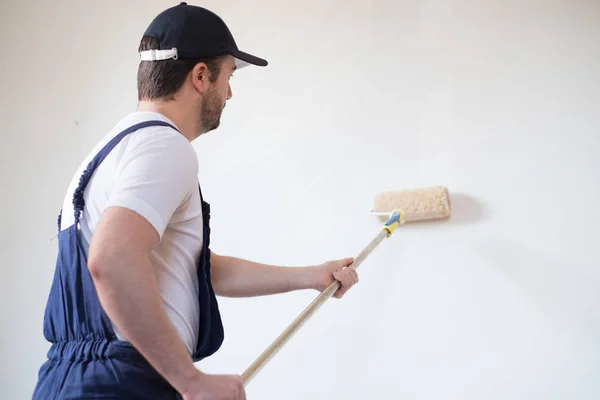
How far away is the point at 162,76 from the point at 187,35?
0.27 feet

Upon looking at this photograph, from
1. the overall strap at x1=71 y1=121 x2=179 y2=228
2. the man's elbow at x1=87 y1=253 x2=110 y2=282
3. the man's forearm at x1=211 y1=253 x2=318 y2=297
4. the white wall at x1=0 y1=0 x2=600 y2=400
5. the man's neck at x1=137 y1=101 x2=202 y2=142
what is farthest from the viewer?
the white wall at x1=0 y1=0 x2=600 y2=400

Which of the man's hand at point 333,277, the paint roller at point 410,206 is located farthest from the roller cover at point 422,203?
the man's hand at point 333,277

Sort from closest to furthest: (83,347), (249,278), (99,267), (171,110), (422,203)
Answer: (99,267)
(83,347)
(171,110)
(249,278)
(422,203)

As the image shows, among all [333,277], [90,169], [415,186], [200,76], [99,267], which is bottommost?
[333,277]

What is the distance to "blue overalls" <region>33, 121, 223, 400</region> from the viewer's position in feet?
2.92

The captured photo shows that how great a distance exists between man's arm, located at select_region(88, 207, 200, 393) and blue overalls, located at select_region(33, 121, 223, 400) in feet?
0.24

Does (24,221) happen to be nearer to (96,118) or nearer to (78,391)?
(96,118)

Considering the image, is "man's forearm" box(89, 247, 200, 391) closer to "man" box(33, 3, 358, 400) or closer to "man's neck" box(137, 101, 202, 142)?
"man" box(33, 3, 358, 400)

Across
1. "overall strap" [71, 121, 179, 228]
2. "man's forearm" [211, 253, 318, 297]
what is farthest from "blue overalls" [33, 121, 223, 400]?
"man's forearm" [211, 253, 318, 297]

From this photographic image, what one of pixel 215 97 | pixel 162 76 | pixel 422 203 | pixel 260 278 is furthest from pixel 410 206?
pixel 162 76

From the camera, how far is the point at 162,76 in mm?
1062

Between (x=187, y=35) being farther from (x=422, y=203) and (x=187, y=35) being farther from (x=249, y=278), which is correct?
(x=422, y=203)

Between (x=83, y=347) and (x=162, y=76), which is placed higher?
(x=162, y=76)

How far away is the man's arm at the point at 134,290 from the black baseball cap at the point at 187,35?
13.7 inches
